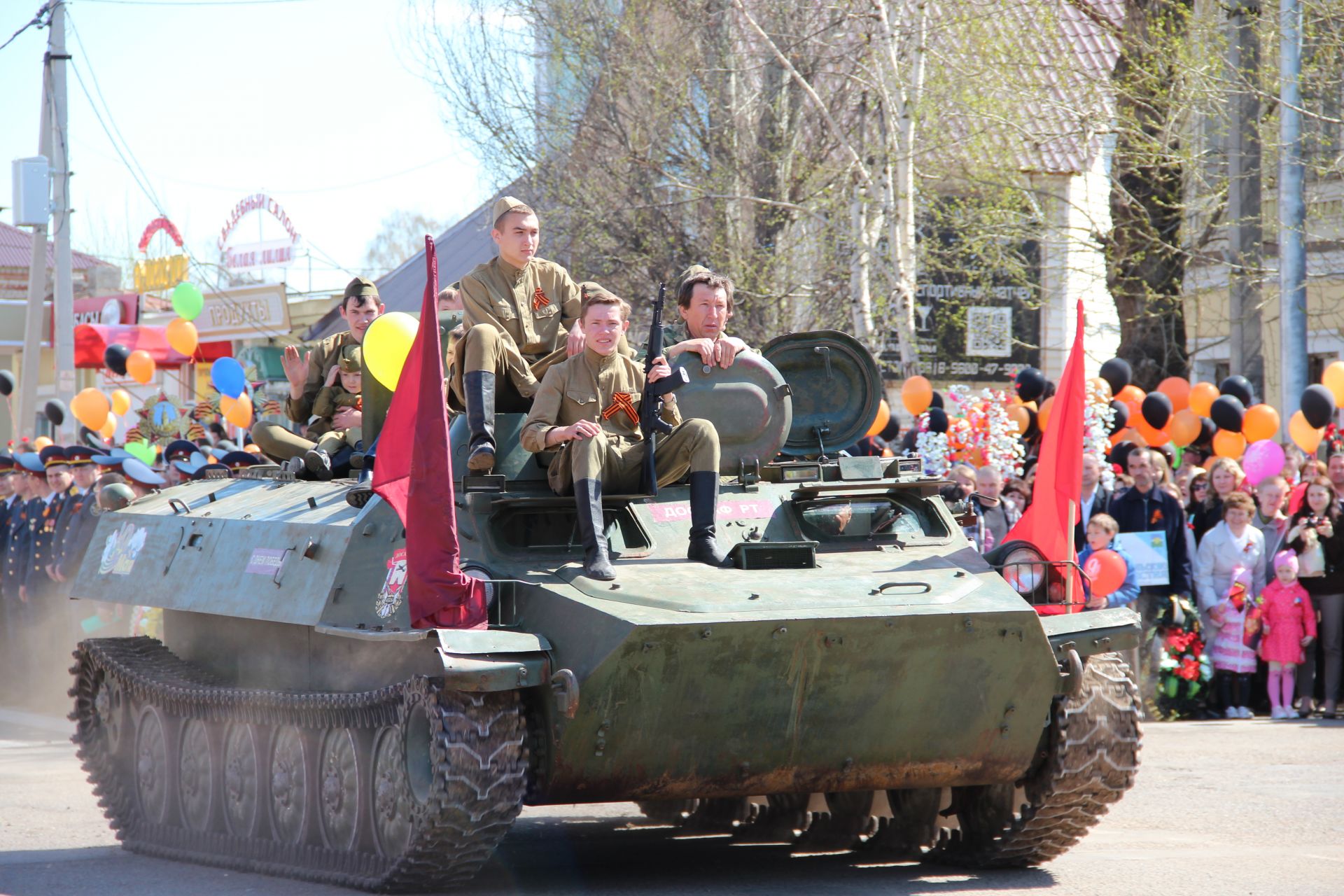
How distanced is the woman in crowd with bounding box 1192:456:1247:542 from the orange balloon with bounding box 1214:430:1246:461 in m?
1.36

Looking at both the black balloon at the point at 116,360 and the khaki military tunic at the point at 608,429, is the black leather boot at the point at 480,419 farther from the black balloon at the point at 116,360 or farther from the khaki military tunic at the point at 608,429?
the black balloon at the point at 116,360

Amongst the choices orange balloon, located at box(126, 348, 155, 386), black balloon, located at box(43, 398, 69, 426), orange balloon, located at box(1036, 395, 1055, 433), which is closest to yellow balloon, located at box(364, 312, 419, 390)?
orange balloon, located at box(1036, 395, 1055, 433)

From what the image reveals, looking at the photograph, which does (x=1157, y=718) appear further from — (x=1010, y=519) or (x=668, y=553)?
(x=668, y=553)

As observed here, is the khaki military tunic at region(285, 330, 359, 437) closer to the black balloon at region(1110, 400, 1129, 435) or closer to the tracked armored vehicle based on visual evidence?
the tracked armored vehicle

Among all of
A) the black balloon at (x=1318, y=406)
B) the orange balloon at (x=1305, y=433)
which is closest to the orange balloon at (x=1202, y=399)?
the orange balloon at (x=1305, y=433)

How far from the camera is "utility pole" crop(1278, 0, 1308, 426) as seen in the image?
15.6 meters

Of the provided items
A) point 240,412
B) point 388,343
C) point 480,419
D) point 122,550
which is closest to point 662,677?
point 480,419

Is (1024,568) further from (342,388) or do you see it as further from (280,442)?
(280,442)

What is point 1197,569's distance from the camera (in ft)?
45.3

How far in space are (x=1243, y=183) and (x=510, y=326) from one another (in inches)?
394

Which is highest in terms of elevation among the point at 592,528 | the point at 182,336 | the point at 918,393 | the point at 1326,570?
the point at 182,336

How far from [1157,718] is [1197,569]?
1.16 metres

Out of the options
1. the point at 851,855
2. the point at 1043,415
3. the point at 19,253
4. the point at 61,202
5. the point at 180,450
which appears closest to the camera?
the point at 851,855

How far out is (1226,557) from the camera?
1364cm
